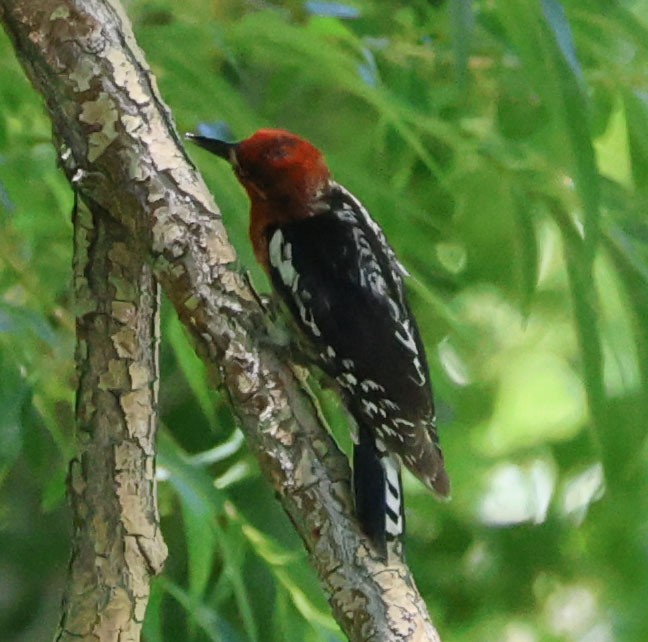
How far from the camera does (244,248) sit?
2.92 ft

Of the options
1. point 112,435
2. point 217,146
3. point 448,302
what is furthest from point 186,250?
point 448,302

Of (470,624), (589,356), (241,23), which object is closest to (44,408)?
(241,23)

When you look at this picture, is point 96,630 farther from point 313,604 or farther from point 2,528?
point 2,528

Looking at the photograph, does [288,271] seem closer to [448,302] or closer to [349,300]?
[349,300]

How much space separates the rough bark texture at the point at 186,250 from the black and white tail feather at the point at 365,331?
62 millimetres

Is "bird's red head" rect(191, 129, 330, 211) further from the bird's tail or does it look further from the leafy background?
the bird's tail

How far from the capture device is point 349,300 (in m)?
0.84

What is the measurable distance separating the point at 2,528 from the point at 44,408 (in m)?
0.52

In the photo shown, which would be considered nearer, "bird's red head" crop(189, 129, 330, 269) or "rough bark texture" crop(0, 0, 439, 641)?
"rough bark texture" crop(0, 0, 439, 641)

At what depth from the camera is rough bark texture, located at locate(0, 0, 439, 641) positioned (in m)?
0.63

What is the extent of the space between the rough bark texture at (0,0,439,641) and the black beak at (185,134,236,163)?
209 mm

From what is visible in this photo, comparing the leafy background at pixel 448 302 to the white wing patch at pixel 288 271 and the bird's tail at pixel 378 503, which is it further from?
the bird's tail at pixel 378 503

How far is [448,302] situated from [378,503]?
62 centimetres

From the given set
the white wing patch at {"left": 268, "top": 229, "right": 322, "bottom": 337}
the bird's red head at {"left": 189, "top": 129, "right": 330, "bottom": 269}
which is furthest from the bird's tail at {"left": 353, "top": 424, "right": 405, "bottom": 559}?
the bird's red head at {"left": 189, "top": 129, "right": 330, "bottom": 269}
